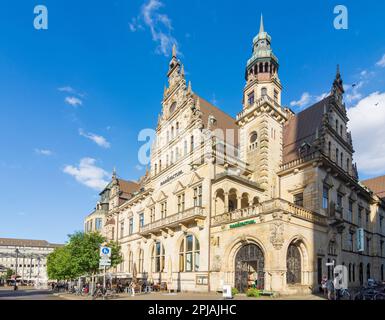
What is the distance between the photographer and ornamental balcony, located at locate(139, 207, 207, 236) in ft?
108

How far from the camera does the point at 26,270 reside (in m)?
150

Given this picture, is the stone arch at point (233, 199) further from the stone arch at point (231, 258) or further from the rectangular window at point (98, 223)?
the rectangular window at point (98, 223)

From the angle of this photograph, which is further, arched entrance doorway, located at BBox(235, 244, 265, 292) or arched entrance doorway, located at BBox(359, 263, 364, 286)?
arched entrance doorway, located at BBox(359, 263, 364, 286)

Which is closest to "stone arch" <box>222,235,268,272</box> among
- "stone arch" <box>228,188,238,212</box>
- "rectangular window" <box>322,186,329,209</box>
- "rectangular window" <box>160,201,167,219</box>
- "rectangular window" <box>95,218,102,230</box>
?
"stone arch" <box>228,188,238,212</box>

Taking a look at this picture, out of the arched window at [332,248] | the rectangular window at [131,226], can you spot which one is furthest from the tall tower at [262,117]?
the rectangular window at [131,226]

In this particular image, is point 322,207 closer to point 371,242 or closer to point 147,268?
point 371,242

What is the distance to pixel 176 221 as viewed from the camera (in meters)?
35.5

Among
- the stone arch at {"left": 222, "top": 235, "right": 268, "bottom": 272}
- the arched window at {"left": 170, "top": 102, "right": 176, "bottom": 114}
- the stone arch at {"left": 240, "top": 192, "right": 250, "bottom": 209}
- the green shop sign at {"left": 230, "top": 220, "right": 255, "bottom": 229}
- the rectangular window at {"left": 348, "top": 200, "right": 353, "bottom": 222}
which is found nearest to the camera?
the green shop sign at {"left": 230, "top": 220, "right": 255, "bottom": 229}

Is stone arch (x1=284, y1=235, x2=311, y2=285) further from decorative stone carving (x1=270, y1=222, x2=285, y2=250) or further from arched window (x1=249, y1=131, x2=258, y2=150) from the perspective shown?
arched window (x1=249, y1=131, x2=258, y2=150)

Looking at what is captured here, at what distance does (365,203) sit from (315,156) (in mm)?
15058

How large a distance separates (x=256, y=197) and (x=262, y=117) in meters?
8.39

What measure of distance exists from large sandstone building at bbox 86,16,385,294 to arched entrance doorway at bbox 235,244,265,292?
0.26 feet

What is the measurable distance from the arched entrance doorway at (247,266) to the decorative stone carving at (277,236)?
6.77ft

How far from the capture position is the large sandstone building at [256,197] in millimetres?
27625
